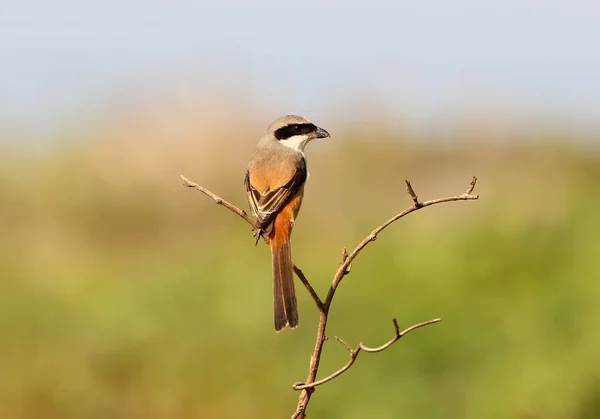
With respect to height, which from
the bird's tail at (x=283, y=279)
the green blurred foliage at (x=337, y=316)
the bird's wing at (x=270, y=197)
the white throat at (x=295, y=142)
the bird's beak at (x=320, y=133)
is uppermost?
the bird's beak at (x=320, y=133)

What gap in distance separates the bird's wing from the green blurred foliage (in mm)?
2842

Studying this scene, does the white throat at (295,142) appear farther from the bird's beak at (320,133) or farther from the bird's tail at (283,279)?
the bird's tail at (283,279)

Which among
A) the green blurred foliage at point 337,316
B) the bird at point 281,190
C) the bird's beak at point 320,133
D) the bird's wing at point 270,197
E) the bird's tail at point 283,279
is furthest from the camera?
the green blurred foliage at point 337,316

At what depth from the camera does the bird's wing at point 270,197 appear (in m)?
4.54

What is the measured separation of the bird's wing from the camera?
4539 millimetres

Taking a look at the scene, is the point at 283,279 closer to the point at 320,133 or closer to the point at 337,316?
the point at 320,133

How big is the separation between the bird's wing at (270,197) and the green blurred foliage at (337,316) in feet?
9.32

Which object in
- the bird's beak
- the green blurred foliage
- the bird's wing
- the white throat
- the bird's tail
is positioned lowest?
the green blurred foliage

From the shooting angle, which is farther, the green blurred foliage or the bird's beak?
the green blurred foliage

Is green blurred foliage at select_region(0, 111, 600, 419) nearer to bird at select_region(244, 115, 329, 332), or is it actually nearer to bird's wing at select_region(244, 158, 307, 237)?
bird at select_region(244, 115, 329, 332)

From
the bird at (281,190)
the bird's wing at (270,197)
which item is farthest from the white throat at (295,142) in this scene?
the bird's wing at (270,197)

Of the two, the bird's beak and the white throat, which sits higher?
the bird's beak

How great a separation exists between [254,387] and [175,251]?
15.9 feet

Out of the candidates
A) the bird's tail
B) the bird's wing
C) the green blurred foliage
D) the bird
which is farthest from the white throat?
the green blurred foliage
